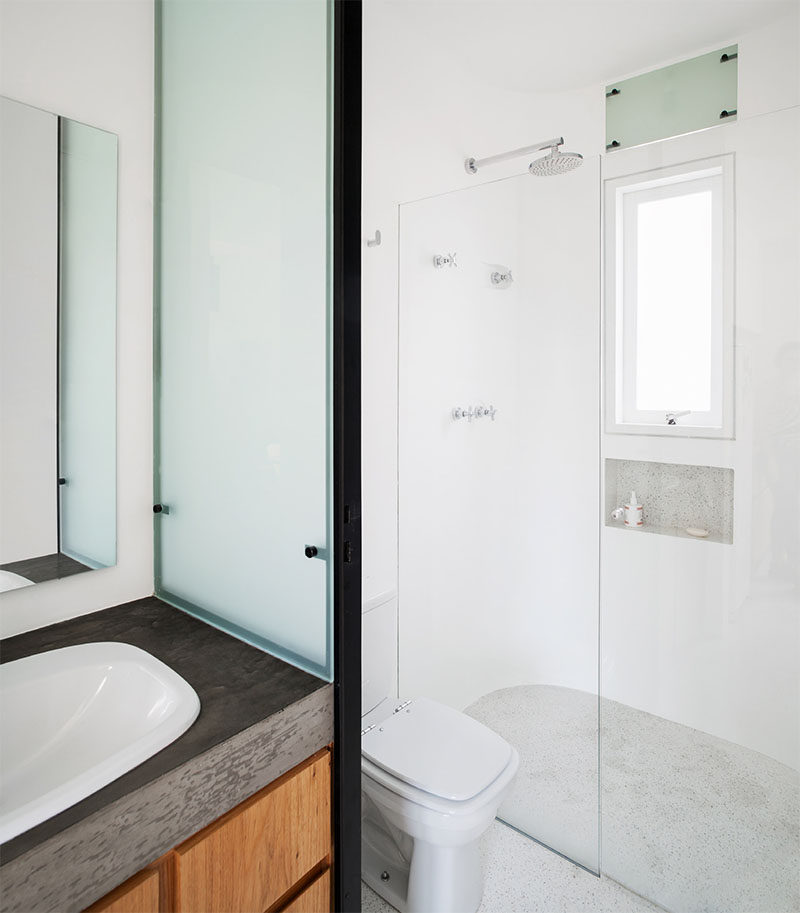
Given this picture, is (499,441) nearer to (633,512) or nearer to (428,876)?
(633,512)

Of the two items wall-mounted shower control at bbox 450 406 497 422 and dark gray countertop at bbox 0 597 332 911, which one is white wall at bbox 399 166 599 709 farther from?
dark gray countertop at bbox 0 597 332 911

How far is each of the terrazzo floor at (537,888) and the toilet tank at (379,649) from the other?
0.49 m

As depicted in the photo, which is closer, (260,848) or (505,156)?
(260,848)

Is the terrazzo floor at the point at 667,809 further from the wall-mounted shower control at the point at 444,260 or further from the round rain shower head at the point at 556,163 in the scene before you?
the round rain shower head at the point at 556,163

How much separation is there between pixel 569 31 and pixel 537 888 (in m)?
2.67

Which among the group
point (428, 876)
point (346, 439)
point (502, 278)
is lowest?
point (428, 876)

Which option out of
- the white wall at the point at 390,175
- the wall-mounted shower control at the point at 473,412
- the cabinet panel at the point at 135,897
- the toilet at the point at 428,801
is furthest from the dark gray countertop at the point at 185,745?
the wall-mounted shower control at the point at 473,412

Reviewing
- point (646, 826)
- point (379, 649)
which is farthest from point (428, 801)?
point (646, 826)

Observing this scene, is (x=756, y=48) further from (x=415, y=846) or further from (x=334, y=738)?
(x=415, y=846)

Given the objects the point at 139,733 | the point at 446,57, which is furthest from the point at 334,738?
the point at 446,57

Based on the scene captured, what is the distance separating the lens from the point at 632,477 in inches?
63.9

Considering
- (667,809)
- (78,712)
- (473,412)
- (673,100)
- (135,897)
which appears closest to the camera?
(135,897)

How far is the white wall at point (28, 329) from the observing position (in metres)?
1.06

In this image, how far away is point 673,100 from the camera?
6.93 ft
